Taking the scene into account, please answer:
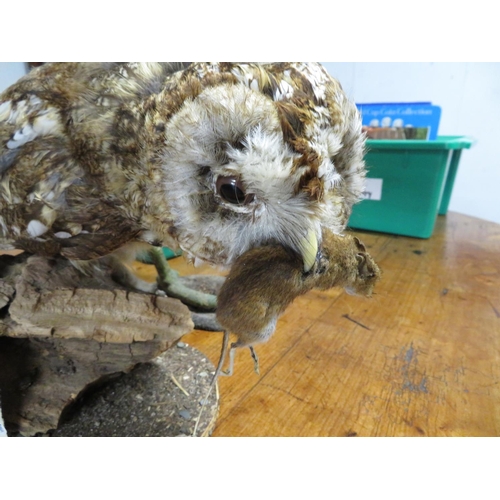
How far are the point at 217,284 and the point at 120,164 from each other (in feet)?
2.13

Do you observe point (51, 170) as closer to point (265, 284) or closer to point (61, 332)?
point (61, 332)

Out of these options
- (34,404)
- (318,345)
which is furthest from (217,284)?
(34,404)

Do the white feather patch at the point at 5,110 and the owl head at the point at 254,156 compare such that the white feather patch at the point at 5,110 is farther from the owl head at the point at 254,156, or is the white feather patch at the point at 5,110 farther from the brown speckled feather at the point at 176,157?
the owl head at the point at 254,156

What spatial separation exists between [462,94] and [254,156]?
567 millimetres

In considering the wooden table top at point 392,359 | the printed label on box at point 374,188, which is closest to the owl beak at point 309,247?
the wooden table top at point 392,359

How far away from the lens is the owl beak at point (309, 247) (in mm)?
402

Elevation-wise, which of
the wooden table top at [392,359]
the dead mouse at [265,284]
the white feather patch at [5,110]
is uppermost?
the white feather patch at [5,110]

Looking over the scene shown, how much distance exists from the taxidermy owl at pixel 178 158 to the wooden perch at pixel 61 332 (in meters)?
0.06

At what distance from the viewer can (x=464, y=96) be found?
0.71 m

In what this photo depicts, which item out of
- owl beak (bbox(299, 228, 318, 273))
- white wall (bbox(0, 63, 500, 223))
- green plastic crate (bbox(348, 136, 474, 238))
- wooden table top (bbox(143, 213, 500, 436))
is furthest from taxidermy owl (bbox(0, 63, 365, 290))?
green plastic crate (bbox(348, 136, 474, 238))

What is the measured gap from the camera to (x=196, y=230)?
0.45m

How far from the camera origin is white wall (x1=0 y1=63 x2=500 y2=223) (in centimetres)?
59

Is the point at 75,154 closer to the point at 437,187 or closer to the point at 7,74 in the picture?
the point at 7,74

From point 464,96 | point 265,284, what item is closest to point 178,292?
point 265,284
